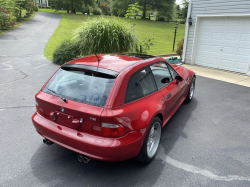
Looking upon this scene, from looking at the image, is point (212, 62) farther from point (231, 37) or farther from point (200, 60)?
point (231, 37)

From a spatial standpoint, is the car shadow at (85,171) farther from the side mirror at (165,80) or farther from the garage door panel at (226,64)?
the garage door panel at (226,64)

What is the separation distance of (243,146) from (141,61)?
2.46m

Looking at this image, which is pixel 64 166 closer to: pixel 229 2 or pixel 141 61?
pixel 141 61

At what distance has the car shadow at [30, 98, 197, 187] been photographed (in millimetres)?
2701

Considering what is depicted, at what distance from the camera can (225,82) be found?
24.9 ft

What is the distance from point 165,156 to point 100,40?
6742 mm

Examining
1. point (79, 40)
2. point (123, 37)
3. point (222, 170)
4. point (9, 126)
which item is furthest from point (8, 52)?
point (222, 170)

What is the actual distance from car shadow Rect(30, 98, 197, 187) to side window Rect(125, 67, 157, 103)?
1.09 m

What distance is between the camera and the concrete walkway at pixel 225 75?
7.74 m

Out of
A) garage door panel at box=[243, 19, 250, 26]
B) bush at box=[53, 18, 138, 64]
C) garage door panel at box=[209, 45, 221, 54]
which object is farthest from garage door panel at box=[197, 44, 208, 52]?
bush at box=[53, 18, 138, 64]

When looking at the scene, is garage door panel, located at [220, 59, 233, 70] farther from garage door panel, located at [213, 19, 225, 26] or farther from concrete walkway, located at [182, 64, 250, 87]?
garage door panel, located at [213, 19, 225, 26]

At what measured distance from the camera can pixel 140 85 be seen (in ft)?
9.88

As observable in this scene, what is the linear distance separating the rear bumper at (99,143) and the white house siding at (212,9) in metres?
8.37

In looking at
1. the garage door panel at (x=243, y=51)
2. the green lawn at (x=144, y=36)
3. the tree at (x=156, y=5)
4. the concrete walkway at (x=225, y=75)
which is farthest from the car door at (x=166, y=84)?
the tree at (x=156, y=5)
